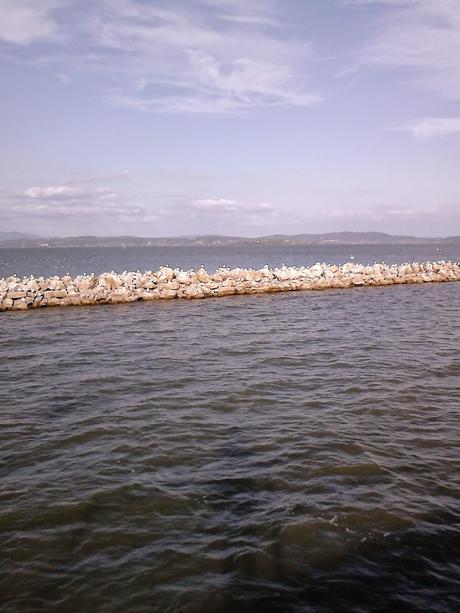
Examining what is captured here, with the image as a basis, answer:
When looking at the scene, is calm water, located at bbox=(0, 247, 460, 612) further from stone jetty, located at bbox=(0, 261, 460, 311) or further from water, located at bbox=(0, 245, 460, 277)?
water, located at bbox=(0, 245, 460, 277)

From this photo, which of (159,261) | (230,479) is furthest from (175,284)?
(159,261)

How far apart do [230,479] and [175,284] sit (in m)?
20.7

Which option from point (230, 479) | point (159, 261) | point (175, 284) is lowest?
point (230, 479)

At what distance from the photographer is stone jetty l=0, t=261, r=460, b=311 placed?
2391 cm

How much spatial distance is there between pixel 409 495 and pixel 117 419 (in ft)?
18.2

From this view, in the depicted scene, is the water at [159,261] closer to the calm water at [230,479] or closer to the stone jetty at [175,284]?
the stone jetty at [175,284]

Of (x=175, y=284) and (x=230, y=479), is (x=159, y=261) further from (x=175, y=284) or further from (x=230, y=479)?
(x=230, y=479)

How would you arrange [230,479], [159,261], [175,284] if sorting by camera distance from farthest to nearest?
[159,261] → [175,284] → [230,479]

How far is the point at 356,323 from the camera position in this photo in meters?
19.5

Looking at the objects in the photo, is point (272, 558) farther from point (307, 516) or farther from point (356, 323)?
point (356, 323)

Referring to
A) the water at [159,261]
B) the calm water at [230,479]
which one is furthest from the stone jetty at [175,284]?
the water at [159,261]

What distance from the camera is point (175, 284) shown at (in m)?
27.0

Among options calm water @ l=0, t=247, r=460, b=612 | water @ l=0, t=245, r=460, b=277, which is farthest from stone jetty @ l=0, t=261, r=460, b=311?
water @ l=0, t=245, r=460, b=277

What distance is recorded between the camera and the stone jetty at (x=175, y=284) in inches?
941
